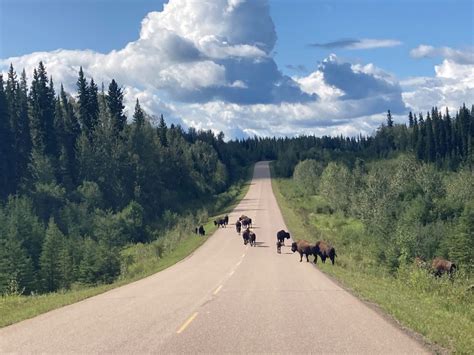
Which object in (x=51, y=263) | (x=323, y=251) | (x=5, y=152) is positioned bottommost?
(x=51, y=263)

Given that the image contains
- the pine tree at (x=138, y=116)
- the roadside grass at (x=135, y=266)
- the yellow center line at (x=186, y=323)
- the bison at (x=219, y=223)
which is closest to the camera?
the yellow center line at (x=186, y=323)

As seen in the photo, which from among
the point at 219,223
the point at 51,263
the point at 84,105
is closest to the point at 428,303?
the point at 51,263

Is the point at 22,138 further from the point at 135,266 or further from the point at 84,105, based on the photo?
the point at 135,266

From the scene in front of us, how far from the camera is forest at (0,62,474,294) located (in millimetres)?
52219

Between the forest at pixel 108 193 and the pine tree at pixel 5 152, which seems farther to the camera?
the pine tree at pixel 5 152

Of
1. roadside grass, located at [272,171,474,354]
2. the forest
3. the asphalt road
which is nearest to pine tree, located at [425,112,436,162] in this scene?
the forest

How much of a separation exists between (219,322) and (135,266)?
3013cm

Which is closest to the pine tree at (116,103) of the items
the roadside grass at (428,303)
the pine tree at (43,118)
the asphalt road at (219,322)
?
the pine tree at (43,118)

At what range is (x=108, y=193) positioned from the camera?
92000mm

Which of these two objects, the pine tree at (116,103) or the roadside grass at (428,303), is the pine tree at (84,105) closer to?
the pine tree at (116,103)

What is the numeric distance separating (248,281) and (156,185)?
256 ft

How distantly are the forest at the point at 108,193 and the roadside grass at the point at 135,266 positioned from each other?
2.98 meters

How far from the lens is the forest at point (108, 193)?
52219 mm

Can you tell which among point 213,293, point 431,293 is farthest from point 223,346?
point 431,293
